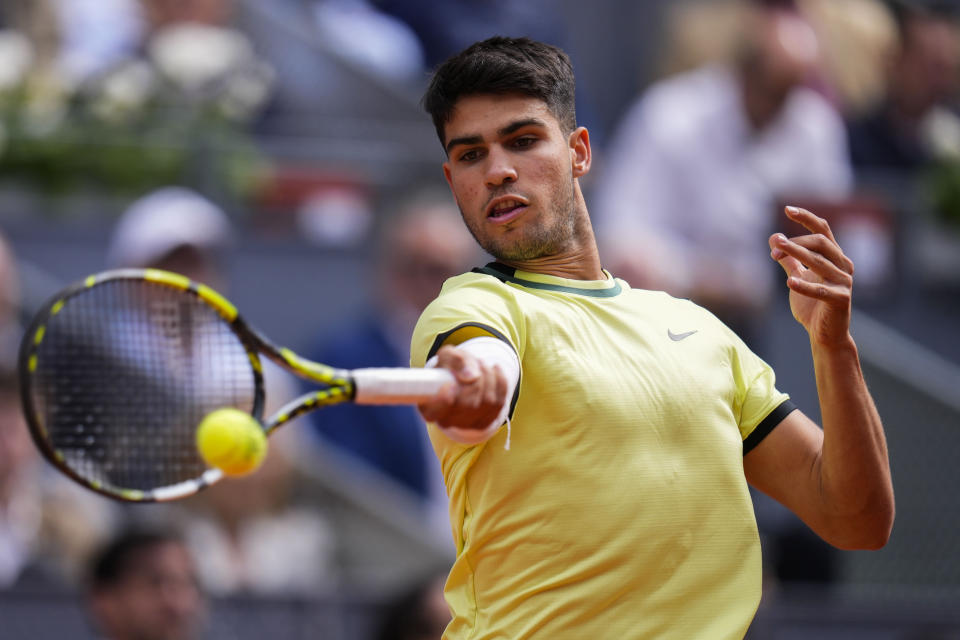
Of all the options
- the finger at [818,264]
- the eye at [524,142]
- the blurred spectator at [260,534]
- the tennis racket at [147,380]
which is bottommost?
the blurred spectator at [260,534]

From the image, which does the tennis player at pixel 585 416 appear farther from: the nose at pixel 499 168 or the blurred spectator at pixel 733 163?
the blurred spectator at pixel 733 163

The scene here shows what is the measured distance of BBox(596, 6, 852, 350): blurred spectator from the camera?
21.5 ft

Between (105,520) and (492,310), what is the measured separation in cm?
383

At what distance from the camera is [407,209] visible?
6.07 meters

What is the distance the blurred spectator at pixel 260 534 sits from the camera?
5.45m

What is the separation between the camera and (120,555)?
186 inches

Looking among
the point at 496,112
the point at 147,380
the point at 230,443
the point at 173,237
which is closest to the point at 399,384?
the point at 230,443

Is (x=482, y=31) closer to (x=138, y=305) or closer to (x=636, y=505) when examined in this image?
(x=138, y=305)

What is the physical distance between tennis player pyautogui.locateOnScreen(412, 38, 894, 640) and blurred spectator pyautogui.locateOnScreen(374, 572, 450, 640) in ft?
8.17

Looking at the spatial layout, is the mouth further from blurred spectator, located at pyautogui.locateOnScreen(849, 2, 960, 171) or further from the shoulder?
blurred spectator, located at pyautogui.locateOnScreen(849, 2, 960, 171)

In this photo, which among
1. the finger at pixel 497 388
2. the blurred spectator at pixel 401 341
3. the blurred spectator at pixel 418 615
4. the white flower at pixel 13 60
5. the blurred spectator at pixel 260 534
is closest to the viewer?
the finger at pixel 497 388

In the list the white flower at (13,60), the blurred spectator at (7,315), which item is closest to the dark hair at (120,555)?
the blurred spectator at (7,315)

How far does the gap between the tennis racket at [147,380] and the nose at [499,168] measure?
34cm

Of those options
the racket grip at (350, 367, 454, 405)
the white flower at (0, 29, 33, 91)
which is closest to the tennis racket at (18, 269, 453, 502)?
the racket grip at (350, 367, 454, 405)
